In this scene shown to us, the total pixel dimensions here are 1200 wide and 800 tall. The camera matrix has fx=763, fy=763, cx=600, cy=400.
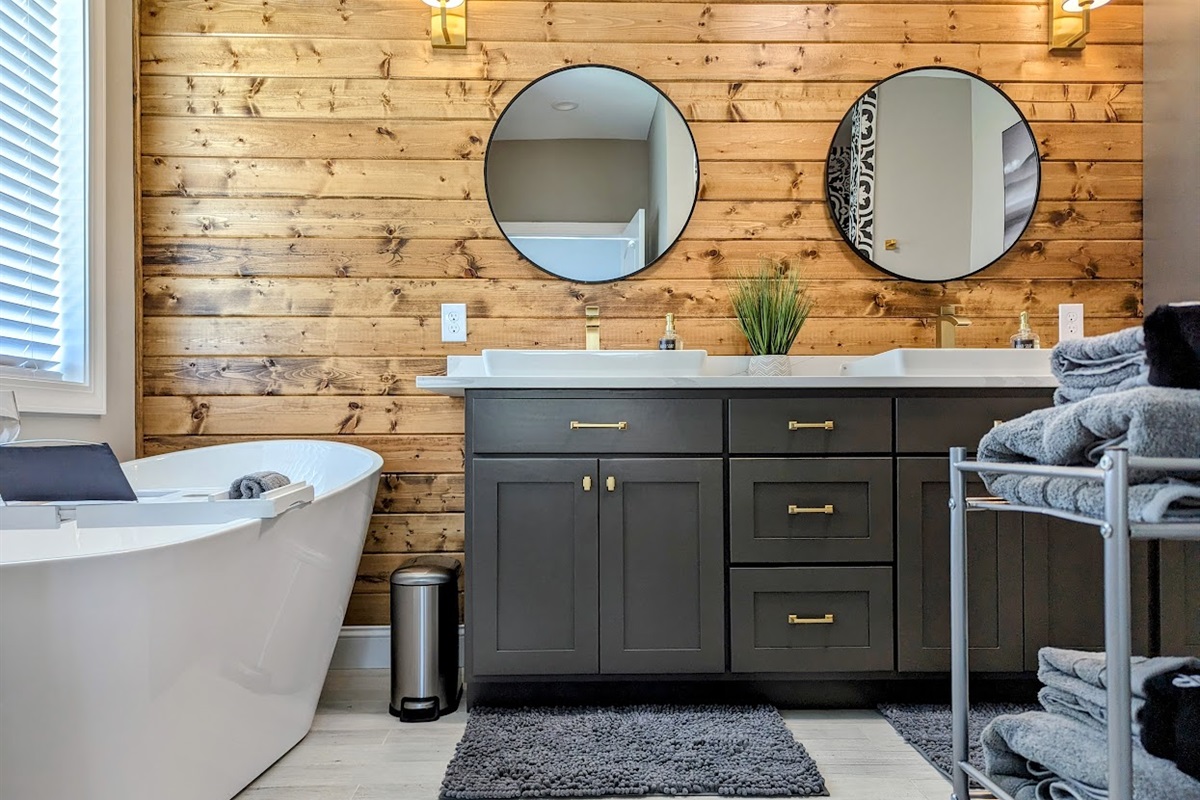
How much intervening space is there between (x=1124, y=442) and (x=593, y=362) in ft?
4.85

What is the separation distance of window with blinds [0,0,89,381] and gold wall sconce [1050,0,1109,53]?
9.84 feet

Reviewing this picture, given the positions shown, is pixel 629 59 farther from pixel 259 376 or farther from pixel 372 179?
pixel 259 376

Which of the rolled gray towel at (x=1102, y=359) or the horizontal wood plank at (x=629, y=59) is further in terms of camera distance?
the horizontal wood plank at (x=629, y=59)

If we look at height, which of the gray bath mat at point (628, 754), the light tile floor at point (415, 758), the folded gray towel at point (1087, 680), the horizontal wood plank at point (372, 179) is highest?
the horizontal wood plank at point (372, 179)

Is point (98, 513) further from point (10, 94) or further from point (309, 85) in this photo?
point (309, 85)

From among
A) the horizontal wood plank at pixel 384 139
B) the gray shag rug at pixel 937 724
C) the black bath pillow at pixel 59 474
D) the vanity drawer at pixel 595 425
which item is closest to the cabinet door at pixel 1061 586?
the gray shag rug at pixel 937 724

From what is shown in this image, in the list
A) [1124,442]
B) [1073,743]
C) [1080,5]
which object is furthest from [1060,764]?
[1080,5]

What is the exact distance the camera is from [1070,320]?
2496mm

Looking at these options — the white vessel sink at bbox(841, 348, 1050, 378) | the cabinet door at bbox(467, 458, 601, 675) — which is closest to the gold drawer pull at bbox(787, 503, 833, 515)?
the white vessel sink at bbox(841, 348, 1050, 378)

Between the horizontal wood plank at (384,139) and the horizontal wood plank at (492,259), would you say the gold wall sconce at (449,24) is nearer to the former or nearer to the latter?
the horizontal wood plank at (384,139)

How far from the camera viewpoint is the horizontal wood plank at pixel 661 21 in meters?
2.46

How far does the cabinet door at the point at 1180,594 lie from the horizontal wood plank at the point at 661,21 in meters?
1.71

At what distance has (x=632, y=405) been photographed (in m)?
2.00

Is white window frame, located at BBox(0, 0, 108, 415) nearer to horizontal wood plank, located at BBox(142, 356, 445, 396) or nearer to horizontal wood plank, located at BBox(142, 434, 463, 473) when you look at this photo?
horizontal wood plank, located at BBox(142, 356, 445, 396)
